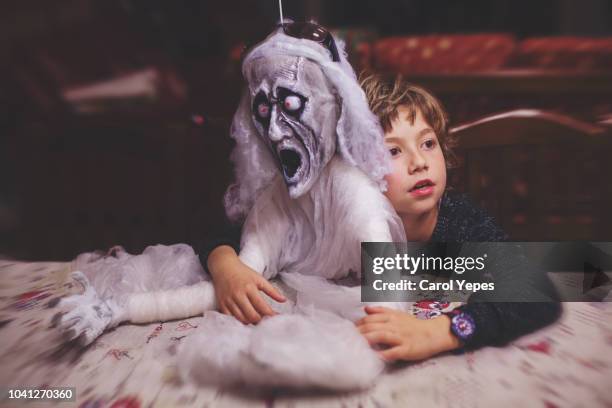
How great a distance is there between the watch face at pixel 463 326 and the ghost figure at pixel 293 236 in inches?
3.2

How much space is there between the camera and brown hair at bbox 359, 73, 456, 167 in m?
0.49

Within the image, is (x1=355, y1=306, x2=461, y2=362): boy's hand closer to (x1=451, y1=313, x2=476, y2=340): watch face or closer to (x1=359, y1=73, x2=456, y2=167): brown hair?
(x1=451, y1=313, x2=476, y2=340): watch face

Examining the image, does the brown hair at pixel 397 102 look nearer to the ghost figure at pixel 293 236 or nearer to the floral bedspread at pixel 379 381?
the ghost figure at pixel 293 236

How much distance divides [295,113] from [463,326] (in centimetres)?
24

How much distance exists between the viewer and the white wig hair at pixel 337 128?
1.44ft

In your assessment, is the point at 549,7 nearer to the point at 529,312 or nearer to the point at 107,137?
the point at 529,312

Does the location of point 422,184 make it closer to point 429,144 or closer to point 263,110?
point 429,144

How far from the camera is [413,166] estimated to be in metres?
0.47

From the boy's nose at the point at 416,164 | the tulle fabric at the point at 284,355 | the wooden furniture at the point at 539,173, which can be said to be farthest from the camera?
the wooden furniture at the point at 539,173

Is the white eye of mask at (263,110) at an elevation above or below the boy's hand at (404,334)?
above

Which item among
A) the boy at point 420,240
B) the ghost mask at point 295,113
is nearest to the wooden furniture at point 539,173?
the boy at point 420,240

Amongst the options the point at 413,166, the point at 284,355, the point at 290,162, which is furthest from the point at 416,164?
the point at 284,355

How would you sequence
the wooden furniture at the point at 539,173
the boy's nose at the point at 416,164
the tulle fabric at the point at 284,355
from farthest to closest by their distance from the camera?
1. the wooden furniture at the point at 539,173
2. the boy's nose at the point at 416,164
3. the tulle fabric at the point at 284,355

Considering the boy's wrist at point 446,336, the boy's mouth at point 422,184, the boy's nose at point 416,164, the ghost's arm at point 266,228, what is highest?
the boy's nose at point 416,164
